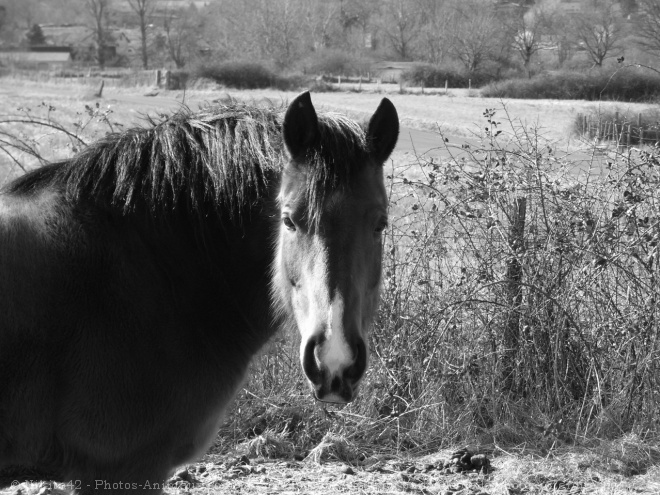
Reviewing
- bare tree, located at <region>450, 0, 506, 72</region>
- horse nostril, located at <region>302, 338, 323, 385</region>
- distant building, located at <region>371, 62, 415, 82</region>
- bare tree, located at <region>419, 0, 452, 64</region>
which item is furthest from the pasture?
distant building, located at <region>371, 62, 415, 82</region>

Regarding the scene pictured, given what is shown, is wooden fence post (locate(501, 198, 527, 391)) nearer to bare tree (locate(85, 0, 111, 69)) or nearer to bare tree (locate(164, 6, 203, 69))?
bare tree (locate(164, 6, 203, 69))

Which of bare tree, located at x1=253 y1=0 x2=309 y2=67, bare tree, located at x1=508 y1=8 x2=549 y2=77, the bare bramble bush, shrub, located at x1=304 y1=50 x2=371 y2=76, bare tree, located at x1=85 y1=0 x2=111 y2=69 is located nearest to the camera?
the bare bramble bush

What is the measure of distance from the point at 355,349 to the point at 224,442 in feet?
8.63

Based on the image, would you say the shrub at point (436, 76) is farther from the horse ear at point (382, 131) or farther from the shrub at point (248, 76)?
the horse ear at point (382, 131)

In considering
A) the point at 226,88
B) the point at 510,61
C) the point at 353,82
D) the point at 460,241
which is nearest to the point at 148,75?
the point at 226,88

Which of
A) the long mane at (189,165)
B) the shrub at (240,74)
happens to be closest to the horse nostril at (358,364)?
the long mane at (189,165)

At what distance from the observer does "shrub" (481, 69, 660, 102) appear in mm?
8523

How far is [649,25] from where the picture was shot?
32.3ft

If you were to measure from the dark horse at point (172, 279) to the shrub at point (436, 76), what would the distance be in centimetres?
3802

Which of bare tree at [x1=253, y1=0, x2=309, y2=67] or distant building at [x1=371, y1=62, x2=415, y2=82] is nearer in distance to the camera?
distant building at [x1=371, y1=62, x2=415, y2=82]

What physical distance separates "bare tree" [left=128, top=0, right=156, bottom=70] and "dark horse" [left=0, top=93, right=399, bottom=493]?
229 feet

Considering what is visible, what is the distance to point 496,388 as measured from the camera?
4812 mm

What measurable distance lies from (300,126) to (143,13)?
82291mm

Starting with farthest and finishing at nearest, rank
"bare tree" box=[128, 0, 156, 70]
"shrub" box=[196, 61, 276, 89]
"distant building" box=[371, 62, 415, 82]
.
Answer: "bare tree" box=[128, 0, 156, 70] < "distant building" box=[371, 62, 415, 82] < "shrub" box=[196, 61, 276, 89]
